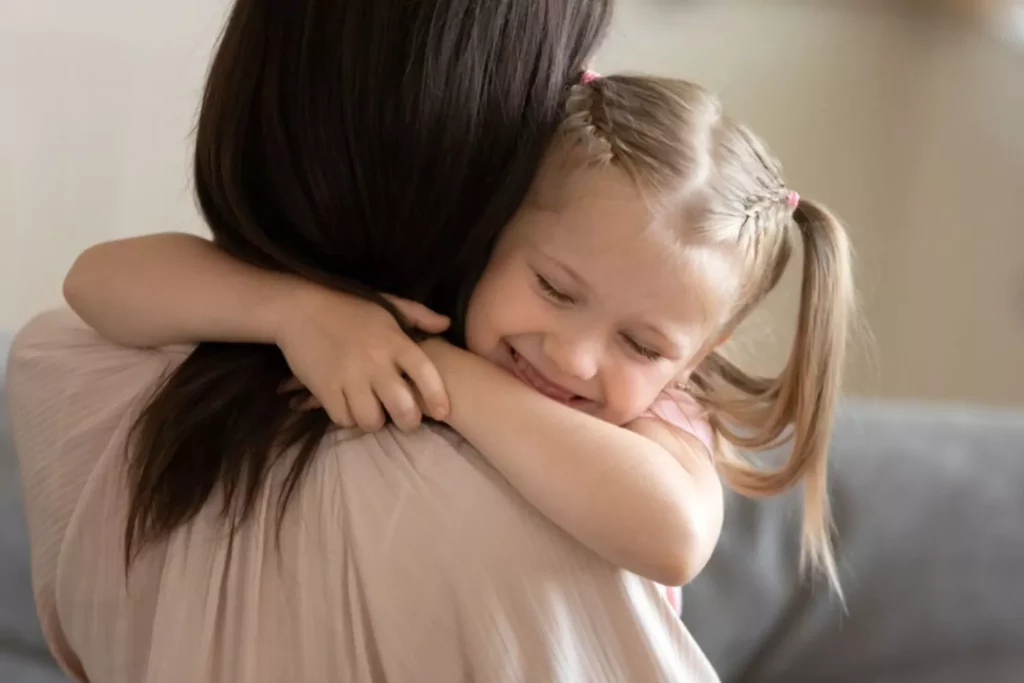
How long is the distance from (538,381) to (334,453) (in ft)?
0.59

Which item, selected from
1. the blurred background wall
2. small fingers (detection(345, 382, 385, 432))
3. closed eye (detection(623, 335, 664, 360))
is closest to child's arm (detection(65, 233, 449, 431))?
small fingers (detection(345, 382, 385, 432))

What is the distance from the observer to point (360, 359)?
0.58 metres

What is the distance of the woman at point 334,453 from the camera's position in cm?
52

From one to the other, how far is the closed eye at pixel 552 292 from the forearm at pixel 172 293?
0.17 m

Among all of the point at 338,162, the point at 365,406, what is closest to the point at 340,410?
the point at 365,406

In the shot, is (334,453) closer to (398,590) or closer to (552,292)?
(398,590)

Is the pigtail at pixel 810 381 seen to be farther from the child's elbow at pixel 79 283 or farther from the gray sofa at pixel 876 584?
the child's elbow at pixel 79 283

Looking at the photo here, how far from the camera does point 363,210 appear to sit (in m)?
0.59

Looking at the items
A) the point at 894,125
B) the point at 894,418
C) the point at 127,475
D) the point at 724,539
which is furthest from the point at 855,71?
the point at 127,475

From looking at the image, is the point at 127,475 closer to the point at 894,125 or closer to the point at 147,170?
the point at 147,170

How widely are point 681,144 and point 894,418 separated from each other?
0.59m

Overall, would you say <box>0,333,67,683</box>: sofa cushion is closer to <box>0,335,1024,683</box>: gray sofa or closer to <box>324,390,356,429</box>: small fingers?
<box>0,335,1024,683</box>: gray sofa

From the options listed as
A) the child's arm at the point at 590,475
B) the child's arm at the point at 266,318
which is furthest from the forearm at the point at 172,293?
the child's arm at the point at 590,475

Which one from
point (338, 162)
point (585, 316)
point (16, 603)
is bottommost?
point (16, 603)
